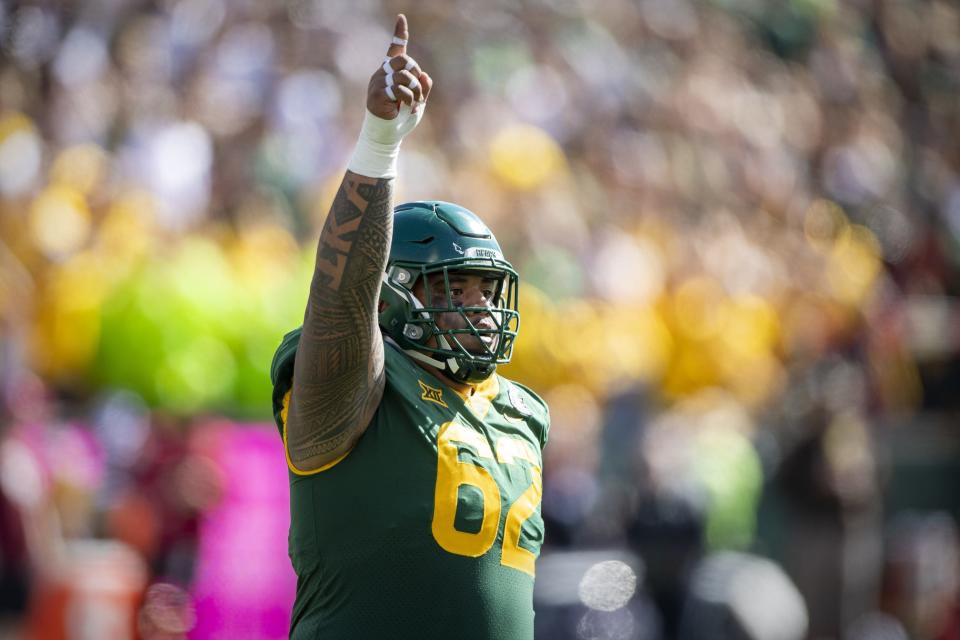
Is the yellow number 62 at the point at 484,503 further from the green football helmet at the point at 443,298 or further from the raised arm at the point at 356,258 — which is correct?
the raised arm at the point at 356,258

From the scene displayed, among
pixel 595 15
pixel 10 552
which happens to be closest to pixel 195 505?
pixel 10 552

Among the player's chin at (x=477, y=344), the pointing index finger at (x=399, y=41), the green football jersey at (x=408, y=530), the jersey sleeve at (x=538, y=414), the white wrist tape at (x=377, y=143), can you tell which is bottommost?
the green football jersey at (x=408, y=530)

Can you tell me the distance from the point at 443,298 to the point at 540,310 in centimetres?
553

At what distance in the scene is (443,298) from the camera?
11.6 ft

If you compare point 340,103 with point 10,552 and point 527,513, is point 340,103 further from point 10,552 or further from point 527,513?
point 527,513

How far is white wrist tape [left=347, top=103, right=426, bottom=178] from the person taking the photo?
122 inches

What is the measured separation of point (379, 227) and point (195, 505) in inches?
169

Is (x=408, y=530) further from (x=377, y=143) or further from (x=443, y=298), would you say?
(x=377, y=143)

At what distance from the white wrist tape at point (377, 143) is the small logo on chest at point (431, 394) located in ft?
1.84

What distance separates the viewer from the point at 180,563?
7039 millimetres

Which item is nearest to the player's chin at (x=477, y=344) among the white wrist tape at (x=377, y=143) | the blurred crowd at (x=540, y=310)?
the white wrist tape at (x=377, y=143)

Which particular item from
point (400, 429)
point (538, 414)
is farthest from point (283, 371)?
point (538, 414)

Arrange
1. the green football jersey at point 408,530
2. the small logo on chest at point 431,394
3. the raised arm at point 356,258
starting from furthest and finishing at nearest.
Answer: the small logo on chest at point 431,394, the green football jersey at point 408,530, the raised arm at point 356,258

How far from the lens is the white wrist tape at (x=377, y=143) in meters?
3.09
